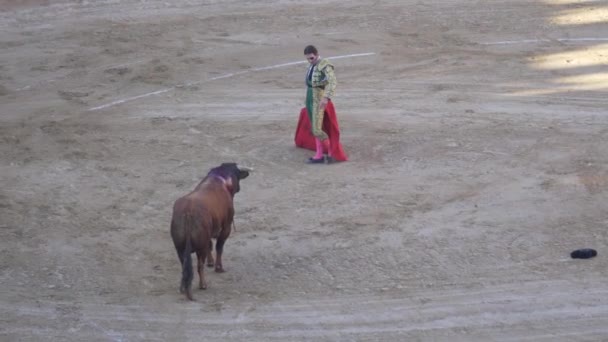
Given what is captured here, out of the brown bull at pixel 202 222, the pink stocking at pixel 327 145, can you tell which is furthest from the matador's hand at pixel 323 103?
the brown bull at pixel 202 222

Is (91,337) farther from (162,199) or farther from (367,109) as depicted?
(367,109)

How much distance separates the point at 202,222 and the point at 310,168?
460cm

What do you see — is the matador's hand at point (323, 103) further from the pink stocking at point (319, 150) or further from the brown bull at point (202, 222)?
the brown bull at point (202, 222)

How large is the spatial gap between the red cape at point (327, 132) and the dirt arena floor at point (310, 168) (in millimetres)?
179

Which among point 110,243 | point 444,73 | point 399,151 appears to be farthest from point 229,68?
point 110,243

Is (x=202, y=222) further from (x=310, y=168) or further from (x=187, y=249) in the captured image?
(x=310, y=168)

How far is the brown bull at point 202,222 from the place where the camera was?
9.87 metres

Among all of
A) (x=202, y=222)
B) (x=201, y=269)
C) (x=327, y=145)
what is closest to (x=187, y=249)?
(x=202, y=222)

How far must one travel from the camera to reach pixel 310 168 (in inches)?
566

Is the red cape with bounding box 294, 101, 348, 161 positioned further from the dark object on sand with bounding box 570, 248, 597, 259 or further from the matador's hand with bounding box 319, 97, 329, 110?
the dark object on sand with bounding box 570, 248, 597, 259

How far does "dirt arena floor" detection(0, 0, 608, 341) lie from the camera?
995 centimetres

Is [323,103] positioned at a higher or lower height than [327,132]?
higher

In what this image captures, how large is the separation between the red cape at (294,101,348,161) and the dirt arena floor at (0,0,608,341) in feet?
0.59

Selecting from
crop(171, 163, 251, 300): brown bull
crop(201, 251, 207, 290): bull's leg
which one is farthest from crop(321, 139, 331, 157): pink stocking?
crop(201, 251, 207, 290): bull's leg
